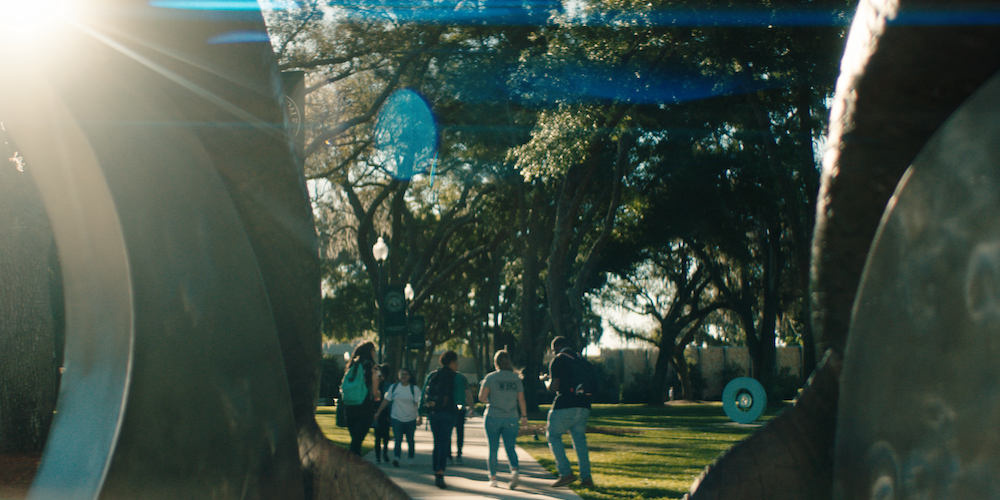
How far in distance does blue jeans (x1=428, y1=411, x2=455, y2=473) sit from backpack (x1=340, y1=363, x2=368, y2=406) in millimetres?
1048

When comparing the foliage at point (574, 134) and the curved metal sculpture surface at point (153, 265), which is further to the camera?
the foliage at point (574, 134)

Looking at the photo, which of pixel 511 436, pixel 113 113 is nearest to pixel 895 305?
pixel 113 113

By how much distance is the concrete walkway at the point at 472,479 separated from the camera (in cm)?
926

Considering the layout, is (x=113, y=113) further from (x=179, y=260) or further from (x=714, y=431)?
(x=714, y=431)

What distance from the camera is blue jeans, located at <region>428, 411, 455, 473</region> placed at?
395 inches

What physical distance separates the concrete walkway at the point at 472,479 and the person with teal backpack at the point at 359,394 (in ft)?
2.49

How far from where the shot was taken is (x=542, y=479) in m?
10.8

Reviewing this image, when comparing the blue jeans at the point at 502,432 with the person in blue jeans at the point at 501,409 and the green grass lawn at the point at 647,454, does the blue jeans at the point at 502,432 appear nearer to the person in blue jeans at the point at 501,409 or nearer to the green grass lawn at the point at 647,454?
the person in blue jeans at the point at 501,409

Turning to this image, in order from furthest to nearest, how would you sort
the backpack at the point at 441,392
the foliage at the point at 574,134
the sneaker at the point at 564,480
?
the foliage at the point at 574,134
the backpack at the point at 441,392
the sneaker at the point at 564,480

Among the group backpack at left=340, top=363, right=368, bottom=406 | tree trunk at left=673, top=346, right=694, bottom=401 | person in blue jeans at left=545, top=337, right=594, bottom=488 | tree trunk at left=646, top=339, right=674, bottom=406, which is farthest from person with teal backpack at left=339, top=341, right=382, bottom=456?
tree trunk at left=673, top=346, right=694, bottom=401

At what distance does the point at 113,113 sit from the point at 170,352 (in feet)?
1.65

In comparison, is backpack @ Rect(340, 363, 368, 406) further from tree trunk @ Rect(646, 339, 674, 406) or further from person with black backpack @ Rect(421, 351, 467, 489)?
tree trunk @ Rect(646, 339, 674, 406)

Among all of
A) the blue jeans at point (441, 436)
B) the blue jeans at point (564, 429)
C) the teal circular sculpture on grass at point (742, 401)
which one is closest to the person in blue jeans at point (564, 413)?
the blue jeans at point (564, 429)

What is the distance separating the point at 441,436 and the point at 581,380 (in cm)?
191
